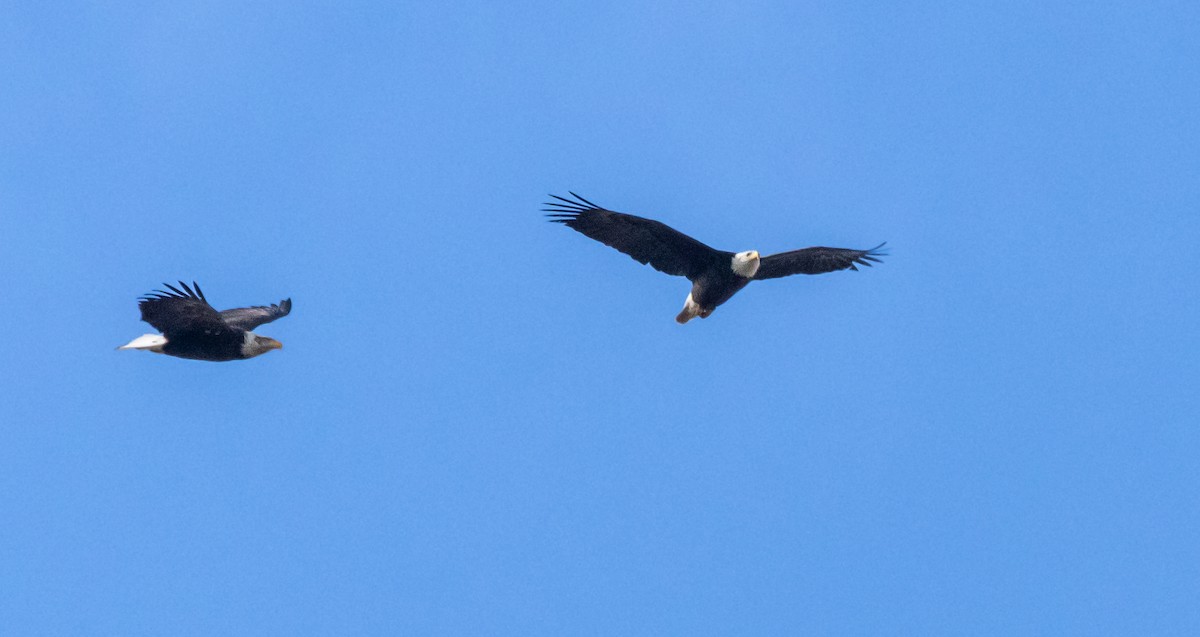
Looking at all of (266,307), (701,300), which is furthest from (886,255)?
(266,307)

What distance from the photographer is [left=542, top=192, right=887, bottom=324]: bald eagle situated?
21641 millimetres

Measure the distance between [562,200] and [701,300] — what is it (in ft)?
8.02

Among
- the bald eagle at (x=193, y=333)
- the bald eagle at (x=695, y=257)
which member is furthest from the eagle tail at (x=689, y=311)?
the bald eagle at (x=193, y=333)

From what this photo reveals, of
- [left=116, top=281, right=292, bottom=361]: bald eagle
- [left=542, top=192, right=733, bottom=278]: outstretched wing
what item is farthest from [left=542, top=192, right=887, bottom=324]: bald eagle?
[left=116, top=281, right=292, bottom=361]: bald eagle

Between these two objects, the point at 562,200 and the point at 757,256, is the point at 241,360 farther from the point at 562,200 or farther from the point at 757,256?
the point at 757,256

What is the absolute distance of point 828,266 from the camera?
22672 millimetres

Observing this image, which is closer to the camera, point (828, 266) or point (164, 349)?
point (164, 349)

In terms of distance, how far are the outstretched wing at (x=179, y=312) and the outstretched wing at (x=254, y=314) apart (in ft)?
5.06

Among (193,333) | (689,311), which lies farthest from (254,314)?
(689,311)

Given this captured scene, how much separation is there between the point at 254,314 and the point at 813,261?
781cm

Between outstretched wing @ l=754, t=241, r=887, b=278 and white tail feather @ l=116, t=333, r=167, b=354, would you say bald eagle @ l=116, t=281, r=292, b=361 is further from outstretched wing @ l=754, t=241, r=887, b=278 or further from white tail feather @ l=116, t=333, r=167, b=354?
outstretched wing @ l=754, t=241, r=887, b=278

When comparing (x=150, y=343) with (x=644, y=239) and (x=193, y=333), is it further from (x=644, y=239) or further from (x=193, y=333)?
(x=644, y=239)

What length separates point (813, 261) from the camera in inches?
890

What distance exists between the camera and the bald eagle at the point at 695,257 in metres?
21.6
